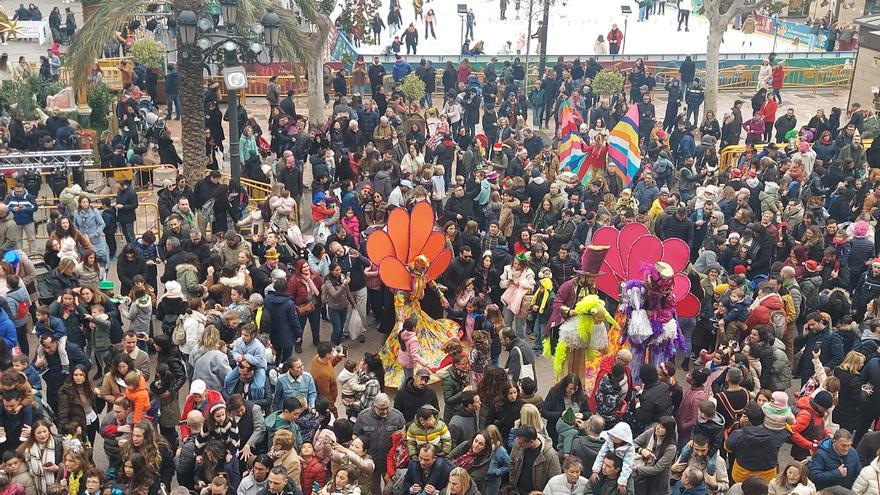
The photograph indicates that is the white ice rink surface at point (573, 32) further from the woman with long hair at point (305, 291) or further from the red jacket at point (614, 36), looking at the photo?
the woman with long hair at point (305, 291)

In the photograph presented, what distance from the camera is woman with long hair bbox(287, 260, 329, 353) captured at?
1233 centimetres

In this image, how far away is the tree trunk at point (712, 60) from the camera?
2562 centimetres

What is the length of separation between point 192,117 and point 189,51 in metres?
1.15

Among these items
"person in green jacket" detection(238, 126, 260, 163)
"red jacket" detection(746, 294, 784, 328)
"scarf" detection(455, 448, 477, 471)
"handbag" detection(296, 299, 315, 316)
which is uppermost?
"person in green jacket" detection(238, 126, 260, 163)

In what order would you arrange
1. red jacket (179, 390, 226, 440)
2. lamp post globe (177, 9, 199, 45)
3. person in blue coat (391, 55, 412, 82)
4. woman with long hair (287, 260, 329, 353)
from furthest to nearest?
1. person in blue coat (391, 55, 412, 82)
2. lamp post globe (177, 9, 199, 45)
3. woman with long hair (287, 260, 329, 353)
4. red jacket (179, 390, 226, 440)

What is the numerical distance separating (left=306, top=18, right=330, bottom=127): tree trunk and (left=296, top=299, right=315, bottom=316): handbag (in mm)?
10383

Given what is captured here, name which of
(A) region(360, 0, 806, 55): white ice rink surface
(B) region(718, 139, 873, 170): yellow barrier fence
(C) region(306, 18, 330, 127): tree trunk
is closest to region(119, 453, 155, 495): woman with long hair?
(C) region(306, 18, 330, 127): tree trunk

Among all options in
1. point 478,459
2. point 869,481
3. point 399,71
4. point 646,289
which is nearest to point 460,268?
point 646,289

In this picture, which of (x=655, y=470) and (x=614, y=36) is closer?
(x=655, y=470)

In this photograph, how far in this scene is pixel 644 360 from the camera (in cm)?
1098

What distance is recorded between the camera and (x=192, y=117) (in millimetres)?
18547

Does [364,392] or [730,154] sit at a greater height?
[730,154]

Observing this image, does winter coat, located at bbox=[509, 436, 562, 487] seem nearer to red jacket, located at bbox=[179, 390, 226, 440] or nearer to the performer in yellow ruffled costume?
red jacket, located at bbox=[179, 390, 226, 440]

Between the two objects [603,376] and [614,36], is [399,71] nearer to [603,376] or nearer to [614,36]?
[614,36]
